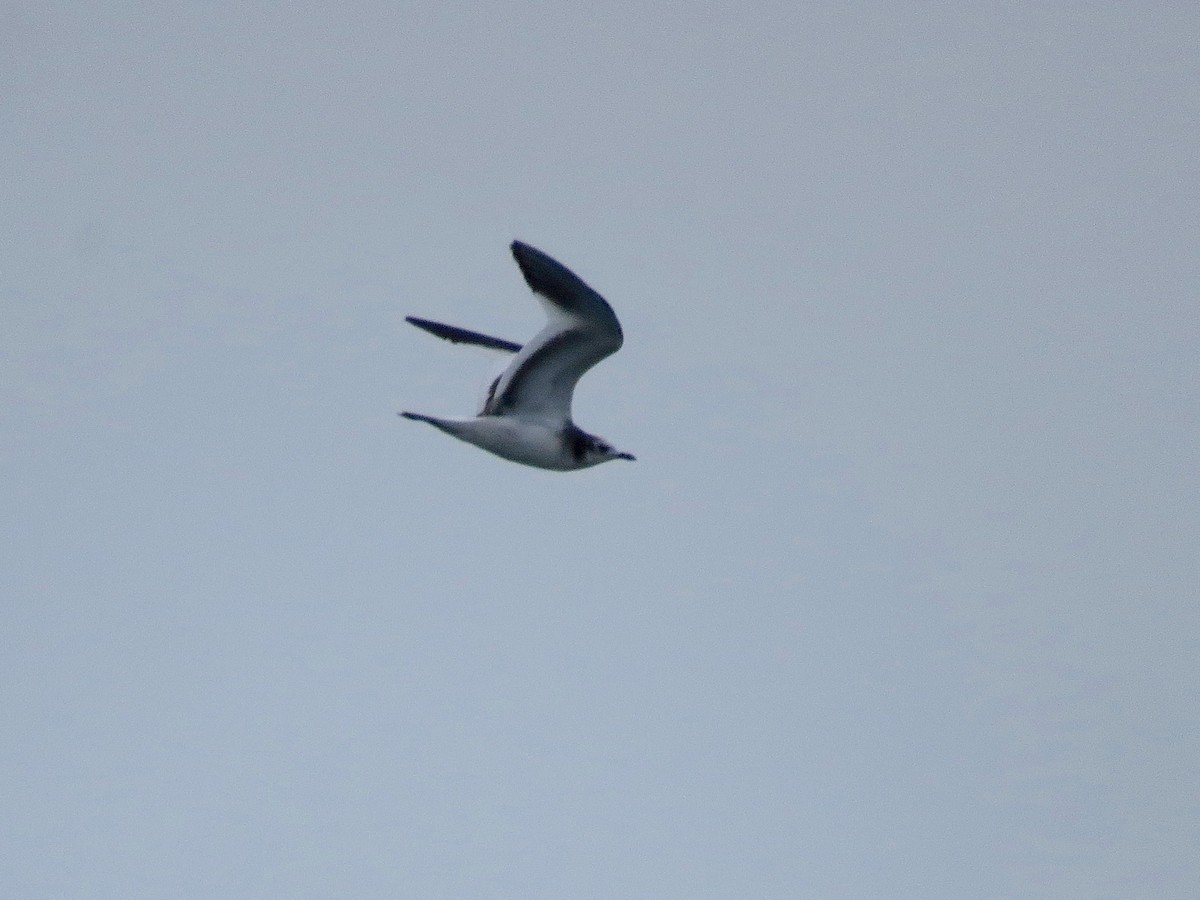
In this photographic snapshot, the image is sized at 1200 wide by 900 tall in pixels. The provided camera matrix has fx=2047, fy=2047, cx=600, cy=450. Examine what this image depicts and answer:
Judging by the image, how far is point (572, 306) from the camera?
19500mm

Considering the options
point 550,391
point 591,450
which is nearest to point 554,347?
point 550,391

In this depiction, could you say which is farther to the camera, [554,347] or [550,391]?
[550,391]

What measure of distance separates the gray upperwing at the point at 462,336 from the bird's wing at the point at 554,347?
47.9 inches

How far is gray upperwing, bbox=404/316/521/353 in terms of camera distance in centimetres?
2189

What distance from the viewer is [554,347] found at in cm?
1997

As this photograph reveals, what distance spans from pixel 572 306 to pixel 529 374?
1.12m

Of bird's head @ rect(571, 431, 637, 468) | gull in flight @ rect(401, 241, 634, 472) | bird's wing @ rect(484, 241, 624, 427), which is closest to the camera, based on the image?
bird's wing @ rect(484, 241, 624, 427)

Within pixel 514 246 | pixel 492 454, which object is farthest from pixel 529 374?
pixel 514 246

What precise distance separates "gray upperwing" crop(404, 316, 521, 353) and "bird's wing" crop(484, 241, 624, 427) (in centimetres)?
122

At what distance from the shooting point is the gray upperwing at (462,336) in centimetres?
2189

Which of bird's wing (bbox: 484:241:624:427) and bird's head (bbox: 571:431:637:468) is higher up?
bird's wing (bbox: 484:241:624:427)

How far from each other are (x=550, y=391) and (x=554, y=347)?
2.30 feet

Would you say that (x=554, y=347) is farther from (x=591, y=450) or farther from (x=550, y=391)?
(x=591, y=450)

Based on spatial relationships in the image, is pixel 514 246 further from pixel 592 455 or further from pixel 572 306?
pixel 592 455
